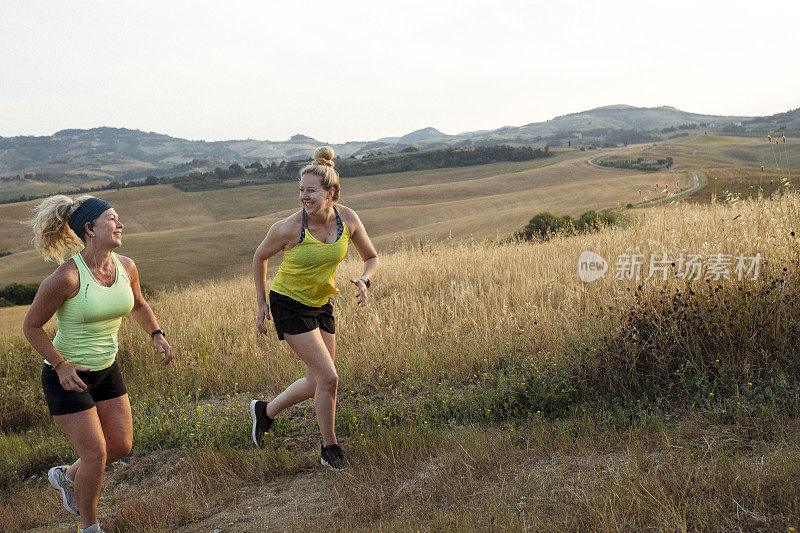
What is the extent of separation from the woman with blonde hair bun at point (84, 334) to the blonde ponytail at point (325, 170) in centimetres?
132

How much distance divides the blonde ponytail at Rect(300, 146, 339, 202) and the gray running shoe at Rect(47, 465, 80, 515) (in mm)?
2746

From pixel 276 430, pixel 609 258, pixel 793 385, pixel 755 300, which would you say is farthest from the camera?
pixel 609 258

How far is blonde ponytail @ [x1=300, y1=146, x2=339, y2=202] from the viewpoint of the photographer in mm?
3859

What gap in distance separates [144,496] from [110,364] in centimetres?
120

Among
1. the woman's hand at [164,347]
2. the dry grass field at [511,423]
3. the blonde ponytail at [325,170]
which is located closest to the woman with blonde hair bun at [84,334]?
the woman's hand at [164,347]

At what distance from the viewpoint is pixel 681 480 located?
2779 mm

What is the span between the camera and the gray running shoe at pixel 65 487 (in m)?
3.80

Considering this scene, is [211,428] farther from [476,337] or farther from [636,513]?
[636,513]

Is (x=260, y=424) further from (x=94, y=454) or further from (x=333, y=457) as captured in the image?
(x=94, y=454)

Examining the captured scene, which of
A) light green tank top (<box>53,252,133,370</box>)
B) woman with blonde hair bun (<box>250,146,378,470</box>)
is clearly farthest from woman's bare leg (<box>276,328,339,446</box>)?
light green tank top (<box>53,252,133,370</box>)

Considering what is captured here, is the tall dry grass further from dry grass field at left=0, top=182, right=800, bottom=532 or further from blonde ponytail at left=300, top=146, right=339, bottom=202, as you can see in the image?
blonde ponytail at left=300, top=146, right=339, bottom=202

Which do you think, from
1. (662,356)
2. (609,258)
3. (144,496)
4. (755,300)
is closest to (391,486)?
(144,496)

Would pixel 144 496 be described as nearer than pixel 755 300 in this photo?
Yes

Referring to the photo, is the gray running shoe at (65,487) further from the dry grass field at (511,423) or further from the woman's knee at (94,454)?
the woman's knee at (94,454)
